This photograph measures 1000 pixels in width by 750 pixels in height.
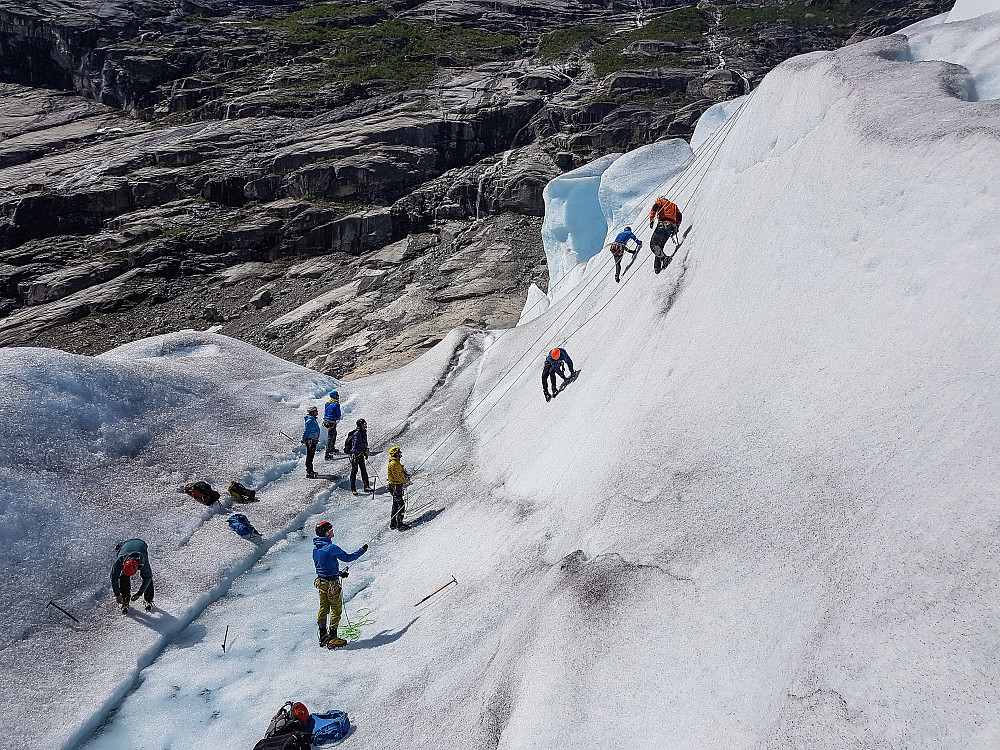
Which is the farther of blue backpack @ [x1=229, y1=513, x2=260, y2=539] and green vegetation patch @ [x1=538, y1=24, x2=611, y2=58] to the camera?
green vegetation patch @ [x1=538, y1=24, x2=611, y2=58]

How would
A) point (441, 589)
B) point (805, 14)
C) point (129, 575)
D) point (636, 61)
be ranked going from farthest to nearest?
1. point (805, 14)
2. point (636, 61)
3. point (129, 575)
4. point (441, 589)

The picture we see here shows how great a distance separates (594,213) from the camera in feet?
87.1

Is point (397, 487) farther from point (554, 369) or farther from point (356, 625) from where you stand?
point (554, 369)

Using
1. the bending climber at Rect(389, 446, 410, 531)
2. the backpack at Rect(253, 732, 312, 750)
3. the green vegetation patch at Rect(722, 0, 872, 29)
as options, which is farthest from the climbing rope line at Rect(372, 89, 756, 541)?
the green vegetation patch at Rect(722, 0, 872, 29)

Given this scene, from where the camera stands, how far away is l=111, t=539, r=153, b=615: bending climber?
8.87 m

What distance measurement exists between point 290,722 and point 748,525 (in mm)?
5090

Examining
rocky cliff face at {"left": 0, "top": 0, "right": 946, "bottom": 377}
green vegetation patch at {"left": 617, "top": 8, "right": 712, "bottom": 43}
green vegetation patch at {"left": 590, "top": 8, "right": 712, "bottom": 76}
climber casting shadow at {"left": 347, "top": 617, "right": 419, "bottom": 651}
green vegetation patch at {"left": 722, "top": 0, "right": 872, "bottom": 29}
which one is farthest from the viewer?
green vegetation patch at {"left": 722, "top": 0, "right": 872, "bottom": 29}

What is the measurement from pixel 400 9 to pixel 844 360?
361 feet

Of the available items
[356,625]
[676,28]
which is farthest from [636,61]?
[356,625]

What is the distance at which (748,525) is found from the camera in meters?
6.38

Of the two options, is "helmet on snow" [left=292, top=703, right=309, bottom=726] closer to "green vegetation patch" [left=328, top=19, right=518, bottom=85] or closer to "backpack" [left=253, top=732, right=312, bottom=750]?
"backpack" [left=253, top=732, right=312, bottom=750]

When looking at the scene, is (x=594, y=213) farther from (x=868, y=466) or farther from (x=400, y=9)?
(x=400, y=9)

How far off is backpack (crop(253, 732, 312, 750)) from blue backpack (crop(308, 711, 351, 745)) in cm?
18

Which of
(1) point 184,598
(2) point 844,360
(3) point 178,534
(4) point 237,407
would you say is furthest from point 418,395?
(2) point 844,360
